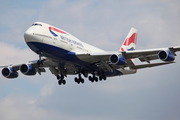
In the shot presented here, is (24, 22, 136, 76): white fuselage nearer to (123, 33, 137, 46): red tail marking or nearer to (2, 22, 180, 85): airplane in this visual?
(2, 22, 180, 85): airplane

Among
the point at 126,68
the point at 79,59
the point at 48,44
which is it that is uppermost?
the point at 48,44

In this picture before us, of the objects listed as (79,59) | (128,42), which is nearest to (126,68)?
(128,42)

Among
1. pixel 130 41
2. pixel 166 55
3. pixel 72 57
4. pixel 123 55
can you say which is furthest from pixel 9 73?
pixel 166 55

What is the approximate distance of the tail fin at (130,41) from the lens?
55.8 m

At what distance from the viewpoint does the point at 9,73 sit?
165ft

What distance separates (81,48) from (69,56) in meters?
2.95

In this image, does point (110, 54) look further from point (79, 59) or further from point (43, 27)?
point (43, 27)

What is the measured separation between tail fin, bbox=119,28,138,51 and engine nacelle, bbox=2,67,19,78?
57.7ft

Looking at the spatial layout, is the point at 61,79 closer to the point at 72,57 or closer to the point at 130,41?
the point at 72,57

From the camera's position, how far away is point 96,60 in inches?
1781

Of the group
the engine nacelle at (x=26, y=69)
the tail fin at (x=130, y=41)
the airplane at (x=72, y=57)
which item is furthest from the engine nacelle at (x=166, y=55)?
the engine nacelle at (x=26, y=69)

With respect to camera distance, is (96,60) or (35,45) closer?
(35,45)

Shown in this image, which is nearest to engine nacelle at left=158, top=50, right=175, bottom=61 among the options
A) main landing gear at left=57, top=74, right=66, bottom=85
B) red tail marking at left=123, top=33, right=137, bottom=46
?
red tail marking at left=123, top=33, right=137, bottom=46

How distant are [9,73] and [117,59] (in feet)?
58.0
